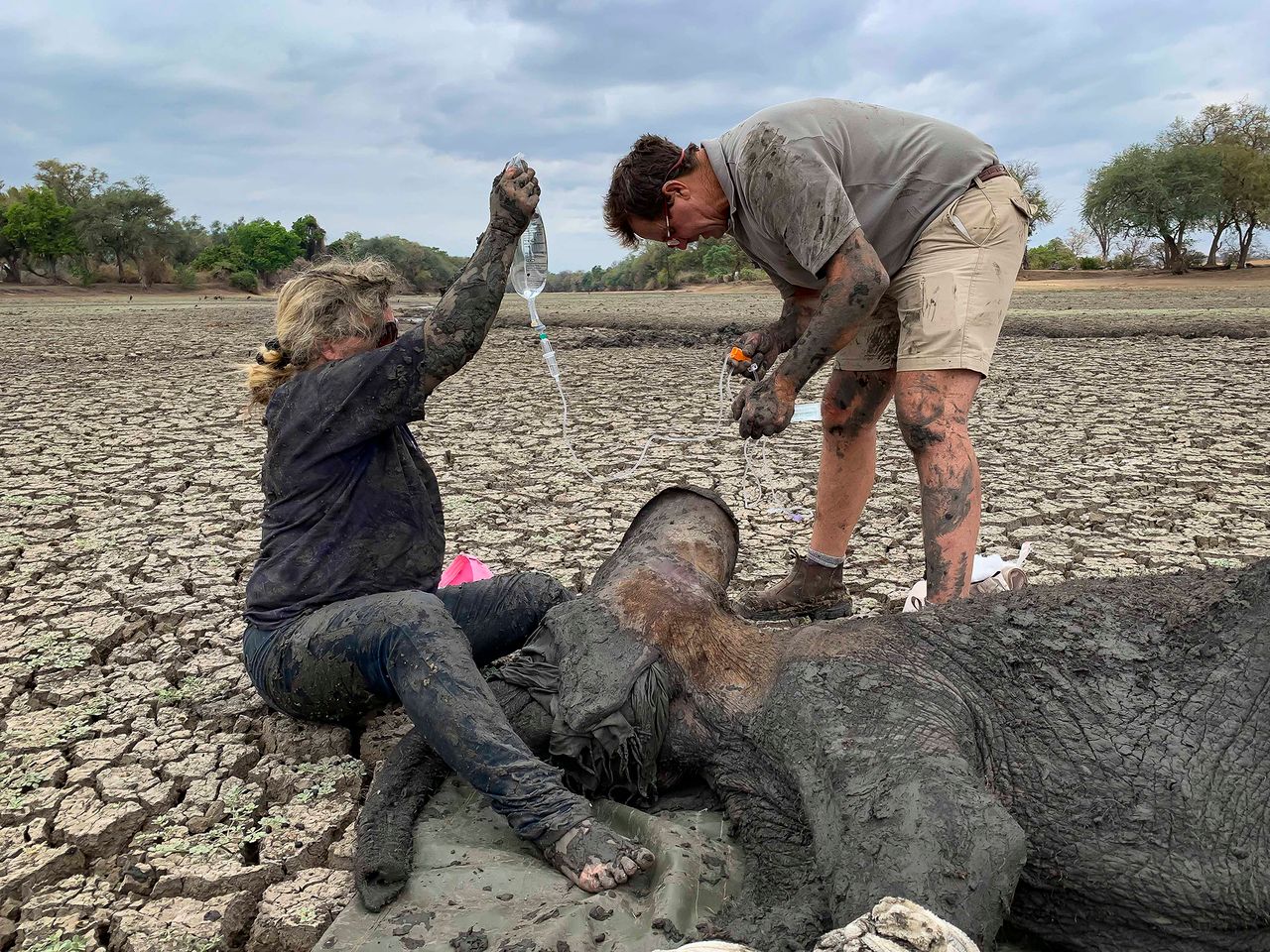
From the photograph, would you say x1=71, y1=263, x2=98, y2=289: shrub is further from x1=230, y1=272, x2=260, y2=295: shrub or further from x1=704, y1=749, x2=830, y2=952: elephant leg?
x1=704, y1=749, x2=830, y2=952: elephant leg

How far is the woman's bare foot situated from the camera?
5.97ft

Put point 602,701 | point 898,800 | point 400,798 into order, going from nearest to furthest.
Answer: point 898,800 < point 602,701 < point 400,798

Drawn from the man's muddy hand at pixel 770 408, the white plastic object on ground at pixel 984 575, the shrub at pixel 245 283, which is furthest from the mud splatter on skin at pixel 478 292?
the shrub at pixel 245 283

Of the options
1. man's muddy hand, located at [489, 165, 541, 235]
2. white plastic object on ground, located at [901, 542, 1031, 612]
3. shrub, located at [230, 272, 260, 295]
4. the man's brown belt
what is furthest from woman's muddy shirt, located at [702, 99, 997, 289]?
shrub, located at [230, 272, 260, 295]

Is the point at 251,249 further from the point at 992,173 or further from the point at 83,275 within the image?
the point at 992,173

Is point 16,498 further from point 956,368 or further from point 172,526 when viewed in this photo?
point 956,368

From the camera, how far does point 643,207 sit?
2.81 metres

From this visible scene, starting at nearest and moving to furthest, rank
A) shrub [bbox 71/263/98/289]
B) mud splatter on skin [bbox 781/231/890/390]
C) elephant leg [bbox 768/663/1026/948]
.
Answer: elephant leg [bbox 768/663/1026/948] < mud splatter on skin [bbox 781/231/890/390] < shrub [bbox 71/263/98/289]

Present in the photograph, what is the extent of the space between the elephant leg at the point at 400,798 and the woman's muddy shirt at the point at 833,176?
4.83 ft

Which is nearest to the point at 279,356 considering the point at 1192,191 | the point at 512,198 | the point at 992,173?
the point at 512,198

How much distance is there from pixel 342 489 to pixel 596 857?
3.96 ft

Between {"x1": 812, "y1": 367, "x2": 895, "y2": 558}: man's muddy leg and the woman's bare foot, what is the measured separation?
178 centimetres

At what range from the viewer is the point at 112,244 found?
46719 millimetres

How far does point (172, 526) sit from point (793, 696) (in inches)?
151
